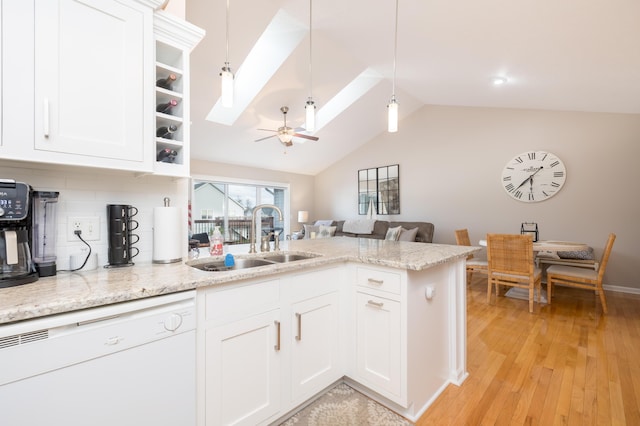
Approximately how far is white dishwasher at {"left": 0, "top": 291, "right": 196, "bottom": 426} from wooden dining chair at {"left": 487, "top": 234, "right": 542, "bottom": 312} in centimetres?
346

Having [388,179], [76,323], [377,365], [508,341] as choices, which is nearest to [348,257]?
[377,365]

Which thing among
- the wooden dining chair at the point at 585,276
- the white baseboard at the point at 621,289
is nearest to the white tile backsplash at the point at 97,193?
the wooden dining chair at the point at 585,276

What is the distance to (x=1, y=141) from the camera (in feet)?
3.16

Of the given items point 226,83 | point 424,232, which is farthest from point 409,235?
point 226,83

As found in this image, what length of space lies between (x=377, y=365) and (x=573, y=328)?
236 cm

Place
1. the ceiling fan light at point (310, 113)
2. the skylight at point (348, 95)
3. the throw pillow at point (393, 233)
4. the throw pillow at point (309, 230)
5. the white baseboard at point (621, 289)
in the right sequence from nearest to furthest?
the ceiling fan light at point (310, 113) < the white baseboard at point (621, 289) < the skylight at point (348, 95) < the throw pillow at point (393, 233) < the throw pillow at point (309, 230)

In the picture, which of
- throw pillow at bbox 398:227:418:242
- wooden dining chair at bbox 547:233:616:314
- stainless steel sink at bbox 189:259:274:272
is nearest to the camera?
stainless steel sink at bbox 189:259:274:272

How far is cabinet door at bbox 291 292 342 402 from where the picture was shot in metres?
1.48

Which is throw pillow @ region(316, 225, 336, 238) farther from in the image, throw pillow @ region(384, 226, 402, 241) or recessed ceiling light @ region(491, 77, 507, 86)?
recessed ceiling light @ region(491, 77, 507, 86)

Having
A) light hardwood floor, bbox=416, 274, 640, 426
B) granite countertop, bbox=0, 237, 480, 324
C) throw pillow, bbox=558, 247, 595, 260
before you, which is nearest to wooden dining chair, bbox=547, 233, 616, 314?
light hardwood floor, bbox=416, 274, 640, 426

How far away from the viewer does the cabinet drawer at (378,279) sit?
4.92 feet

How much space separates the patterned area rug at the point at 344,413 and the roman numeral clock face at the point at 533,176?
4323 millimetres

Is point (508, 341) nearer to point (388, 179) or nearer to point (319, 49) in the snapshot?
point (319, 49)

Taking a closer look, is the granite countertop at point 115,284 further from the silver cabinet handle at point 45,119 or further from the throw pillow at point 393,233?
the throw pillow at point 393,233
